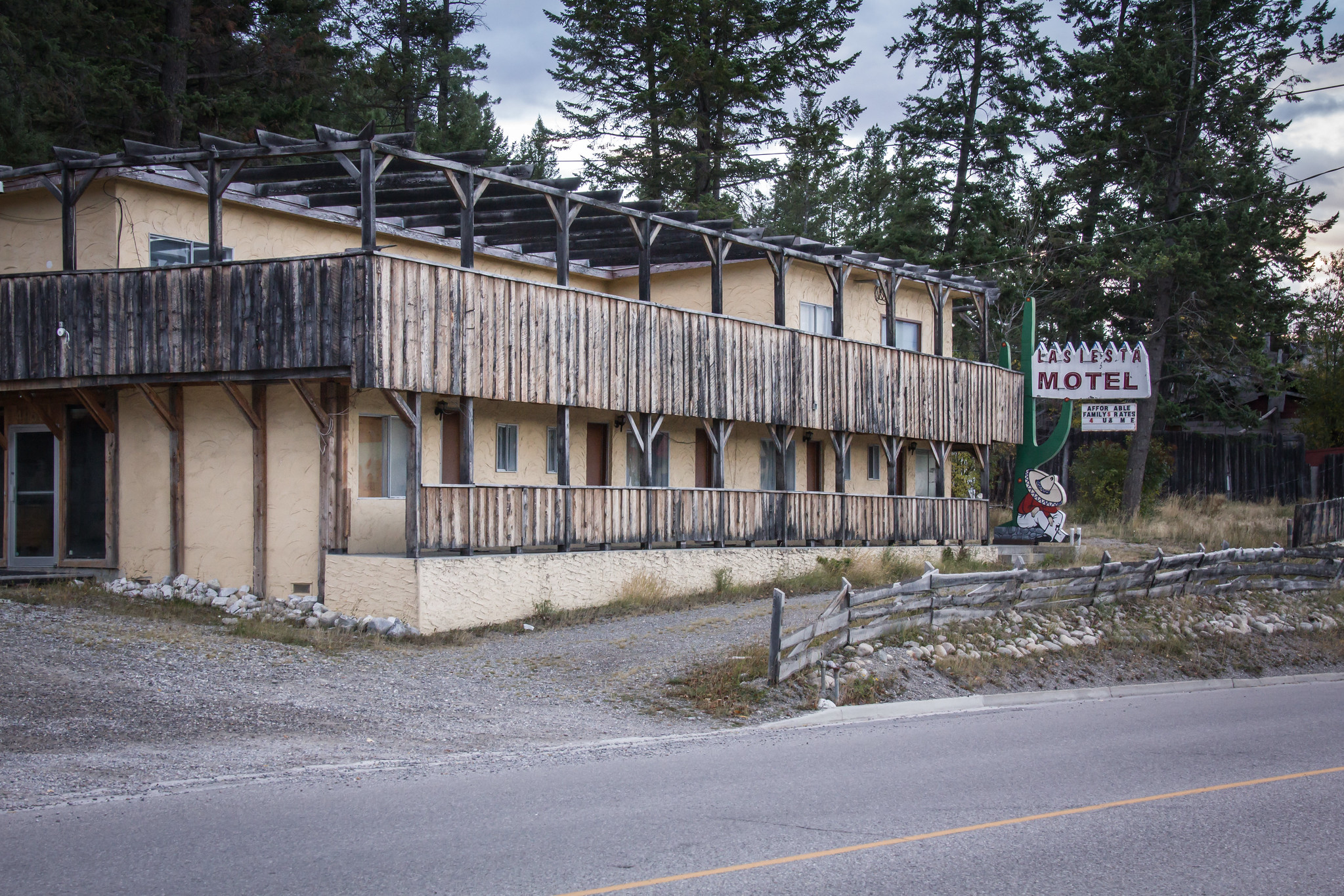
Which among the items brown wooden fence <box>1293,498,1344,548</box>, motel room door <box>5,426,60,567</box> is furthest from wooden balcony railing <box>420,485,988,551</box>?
brown wooden fence <box>1293,498,1344,548</box>

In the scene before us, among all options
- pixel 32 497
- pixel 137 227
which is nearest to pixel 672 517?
pixel 137 227

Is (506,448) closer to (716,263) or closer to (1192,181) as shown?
(716,263)

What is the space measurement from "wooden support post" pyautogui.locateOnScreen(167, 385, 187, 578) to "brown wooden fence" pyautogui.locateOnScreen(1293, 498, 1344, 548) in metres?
23.9

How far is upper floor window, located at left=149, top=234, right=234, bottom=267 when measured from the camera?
19125 millimetres

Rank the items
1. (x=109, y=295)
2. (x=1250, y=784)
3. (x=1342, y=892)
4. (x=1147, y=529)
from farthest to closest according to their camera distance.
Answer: (x=1147, y=529), (x=109, y=295), (x=1250, y=784), (x=1342, y=892)

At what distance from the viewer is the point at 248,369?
17484mm

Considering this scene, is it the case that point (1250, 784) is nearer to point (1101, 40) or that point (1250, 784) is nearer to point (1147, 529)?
point (1147, 529)

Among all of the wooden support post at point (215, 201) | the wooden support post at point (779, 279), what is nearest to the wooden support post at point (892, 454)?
the wooden support post at point (779, 279)

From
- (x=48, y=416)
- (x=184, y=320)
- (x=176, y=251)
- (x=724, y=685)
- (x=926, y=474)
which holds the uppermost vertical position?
(x=176, y=251)

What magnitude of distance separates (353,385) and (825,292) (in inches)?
537

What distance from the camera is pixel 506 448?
22.0 meters

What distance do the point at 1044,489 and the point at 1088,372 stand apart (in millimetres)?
3573

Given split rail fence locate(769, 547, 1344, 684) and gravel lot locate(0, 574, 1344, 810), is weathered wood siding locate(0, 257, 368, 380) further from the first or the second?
split rail fence locate(769, 547, 1344, 684)

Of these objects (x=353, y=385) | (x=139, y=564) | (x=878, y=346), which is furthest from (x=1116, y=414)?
(x=139, y=564)
